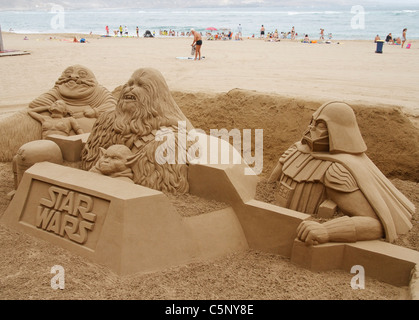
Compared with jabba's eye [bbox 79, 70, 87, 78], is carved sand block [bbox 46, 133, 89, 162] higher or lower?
lower

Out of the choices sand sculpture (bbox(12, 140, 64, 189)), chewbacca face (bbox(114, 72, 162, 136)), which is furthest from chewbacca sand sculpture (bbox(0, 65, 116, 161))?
chewbacca face (bbox(114, 72, 162, 136))

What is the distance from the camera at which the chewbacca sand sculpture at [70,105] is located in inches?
231

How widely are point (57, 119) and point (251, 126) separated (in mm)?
2900

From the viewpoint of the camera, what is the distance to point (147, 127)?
433cm

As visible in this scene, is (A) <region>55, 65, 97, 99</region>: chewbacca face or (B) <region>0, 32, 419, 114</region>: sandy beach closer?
(A) <region>55, 65, 97, 99</region>: chewbacca face

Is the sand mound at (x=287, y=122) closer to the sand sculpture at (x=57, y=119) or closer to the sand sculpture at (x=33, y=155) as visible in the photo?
the sand sculpture at (x=57, y=119)

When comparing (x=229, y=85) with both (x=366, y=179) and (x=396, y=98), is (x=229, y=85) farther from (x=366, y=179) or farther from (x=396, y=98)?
(x=366, y=179)

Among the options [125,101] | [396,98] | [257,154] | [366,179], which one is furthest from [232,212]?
[396,98]

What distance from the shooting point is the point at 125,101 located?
440 cm

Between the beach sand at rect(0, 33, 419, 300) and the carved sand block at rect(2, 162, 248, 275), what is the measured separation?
12 centimetres

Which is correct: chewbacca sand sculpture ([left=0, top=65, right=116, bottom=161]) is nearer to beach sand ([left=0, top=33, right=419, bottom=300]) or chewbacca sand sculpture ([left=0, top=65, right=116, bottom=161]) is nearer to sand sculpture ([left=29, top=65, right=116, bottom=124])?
sand sculpture ([left=29, top=65, right=116, bottom=124])

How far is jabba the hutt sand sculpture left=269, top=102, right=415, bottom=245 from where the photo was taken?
11.7 ft

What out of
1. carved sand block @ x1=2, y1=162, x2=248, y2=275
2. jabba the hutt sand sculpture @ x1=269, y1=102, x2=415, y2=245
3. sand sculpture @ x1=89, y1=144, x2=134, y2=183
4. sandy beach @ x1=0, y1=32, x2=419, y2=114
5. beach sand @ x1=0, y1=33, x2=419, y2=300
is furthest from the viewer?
sandy beach @ x1=0, y1=32, x2=419, y2=114

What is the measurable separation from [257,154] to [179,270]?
11.5ft
